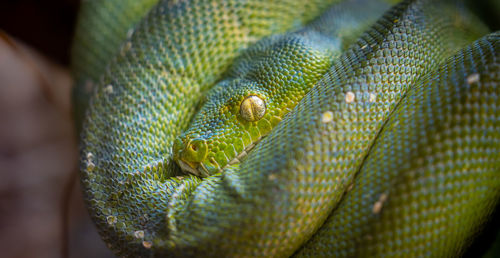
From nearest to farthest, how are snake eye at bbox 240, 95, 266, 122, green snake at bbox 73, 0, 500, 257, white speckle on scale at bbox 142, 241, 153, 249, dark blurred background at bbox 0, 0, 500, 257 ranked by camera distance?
green snake at bbox 73, 0, 500, 257
white speckle on scale at bbox 142, 241, 153, 249
snake eye at bbox 240, 95, 266, 122
dark blurred background at bbox 0, 0, 500, 257

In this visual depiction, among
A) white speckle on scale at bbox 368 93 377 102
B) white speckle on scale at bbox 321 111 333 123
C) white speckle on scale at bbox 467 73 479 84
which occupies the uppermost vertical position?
white speckle on scale at bbox 467 73 479 84

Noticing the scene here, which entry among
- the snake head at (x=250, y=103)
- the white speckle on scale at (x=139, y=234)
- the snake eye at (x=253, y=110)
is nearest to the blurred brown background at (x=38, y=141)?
the white speckle on scale at (x=139, y=234)

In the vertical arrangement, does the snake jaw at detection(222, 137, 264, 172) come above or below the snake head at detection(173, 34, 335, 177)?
below

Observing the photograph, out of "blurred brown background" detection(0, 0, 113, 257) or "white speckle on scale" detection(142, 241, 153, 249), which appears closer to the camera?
"white speckle on scale" detection(142, 241, 153, 249)

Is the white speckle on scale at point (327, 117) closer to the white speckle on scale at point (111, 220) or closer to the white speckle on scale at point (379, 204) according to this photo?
the white speckle on scale at point (379, 204)

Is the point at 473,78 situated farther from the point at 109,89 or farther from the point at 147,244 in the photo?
the point at 109,89

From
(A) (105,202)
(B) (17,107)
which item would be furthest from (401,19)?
(B) (17,107)

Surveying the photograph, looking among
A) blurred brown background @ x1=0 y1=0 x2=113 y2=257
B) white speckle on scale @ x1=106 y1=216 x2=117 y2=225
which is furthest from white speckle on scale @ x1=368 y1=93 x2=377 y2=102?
blurred brown background @ x1=0 y1=0 x2=113 y2=257

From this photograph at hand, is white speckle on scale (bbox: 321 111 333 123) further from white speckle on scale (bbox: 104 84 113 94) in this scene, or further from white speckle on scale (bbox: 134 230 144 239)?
white speckle on scale (bbox: 104 84 113 94)

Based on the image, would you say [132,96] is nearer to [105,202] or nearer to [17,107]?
[105,202]
